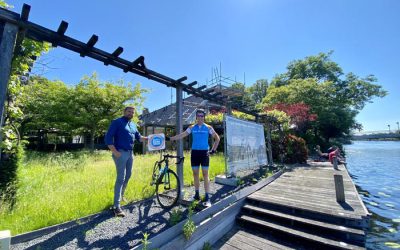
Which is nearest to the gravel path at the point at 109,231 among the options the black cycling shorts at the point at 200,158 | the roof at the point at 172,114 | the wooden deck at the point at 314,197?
the black cycling shorts at the point at 200,158

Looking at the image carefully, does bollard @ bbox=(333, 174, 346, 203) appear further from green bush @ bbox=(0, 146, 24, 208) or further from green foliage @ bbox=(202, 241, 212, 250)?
green bush @ bbox=(0, 146, 24, 208)

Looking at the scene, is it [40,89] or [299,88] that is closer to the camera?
[40,89]

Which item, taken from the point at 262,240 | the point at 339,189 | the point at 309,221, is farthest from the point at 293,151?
the point at 262,240

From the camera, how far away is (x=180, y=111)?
4.80 metres

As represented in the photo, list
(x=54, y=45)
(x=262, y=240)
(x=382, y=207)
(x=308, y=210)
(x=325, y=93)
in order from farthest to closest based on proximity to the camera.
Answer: (x=325, y=93) < (x=382, y=207) < (x=308, y=210) < (x=262, y=240) < (x=54, y=45)

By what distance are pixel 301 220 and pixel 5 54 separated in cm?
506

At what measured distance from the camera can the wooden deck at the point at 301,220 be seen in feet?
11.1

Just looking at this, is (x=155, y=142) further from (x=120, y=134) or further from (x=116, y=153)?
(x=116, y=153)

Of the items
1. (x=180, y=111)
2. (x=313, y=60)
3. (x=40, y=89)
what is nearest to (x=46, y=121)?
(x=40, y=89)

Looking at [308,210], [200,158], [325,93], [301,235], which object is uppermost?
[325,93]

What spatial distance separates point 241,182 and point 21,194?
522cm

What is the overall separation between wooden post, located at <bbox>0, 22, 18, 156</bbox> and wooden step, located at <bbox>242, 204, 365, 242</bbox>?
451 cm

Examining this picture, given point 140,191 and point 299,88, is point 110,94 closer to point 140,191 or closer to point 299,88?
point 140,191

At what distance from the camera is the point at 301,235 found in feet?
11.5
